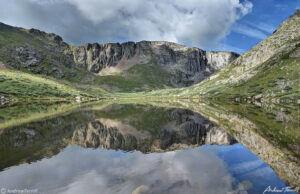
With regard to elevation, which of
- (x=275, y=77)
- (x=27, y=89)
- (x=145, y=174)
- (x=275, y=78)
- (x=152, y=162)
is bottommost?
(x=152, y=162)

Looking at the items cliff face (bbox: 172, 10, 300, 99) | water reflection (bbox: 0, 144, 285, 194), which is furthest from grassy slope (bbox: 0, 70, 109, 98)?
water reflection (bbox: 0, 144, 285, 194)

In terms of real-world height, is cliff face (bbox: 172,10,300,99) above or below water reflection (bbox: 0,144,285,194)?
above

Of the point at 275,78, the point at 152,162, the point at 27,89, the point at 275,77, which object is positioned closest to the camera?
the point at 152,162

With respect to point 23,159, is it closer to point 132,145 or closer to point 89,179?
point 89,179

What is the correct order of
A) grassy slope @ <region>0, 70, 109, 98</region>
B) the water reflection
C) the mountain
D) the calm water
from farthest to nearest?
1. grassy slope @ <region>0, 70, 109, 98</region>
2. the mountain
3. the calm water
4. the water reflection

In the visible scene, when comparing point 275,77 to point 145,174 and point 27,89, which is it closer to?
point 145,174

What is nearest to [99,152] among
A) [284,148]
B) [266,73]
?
[284,148]

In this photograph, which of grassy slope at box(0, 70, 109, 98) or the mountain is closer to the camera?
the mountain

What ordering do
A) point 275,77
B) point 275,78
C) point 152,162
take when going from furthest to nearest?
1. point 275,77
2. point 275,78
3. point 152,162

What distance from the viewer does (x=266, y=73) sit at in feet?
546

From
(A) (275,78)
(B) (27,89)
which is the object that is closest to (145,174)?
(B) (27,89)

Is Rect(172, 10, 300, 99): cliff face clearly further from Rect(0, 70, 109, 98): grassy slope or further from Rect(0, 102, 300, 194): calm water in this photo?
Rect(0, 70, 109, 98): grassy slope

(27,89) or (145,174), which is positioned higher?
(27,89)

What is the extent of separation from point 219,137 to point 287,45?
201592 mm
